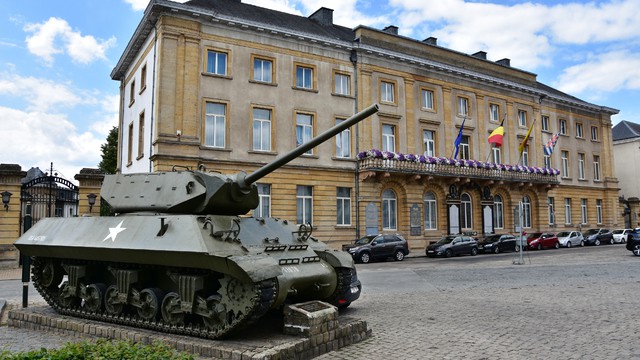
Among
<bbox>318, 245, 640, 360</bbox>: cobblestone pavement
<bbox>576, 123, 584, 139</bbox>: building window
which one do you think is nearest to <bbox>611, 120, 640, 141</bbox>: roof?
<bbox>576, 123, 584, 139</bbox>: building window

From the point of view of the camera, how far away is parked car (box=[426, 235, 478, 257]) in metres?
28.4

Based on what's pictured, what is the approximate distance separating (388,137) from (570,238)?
15.7 m

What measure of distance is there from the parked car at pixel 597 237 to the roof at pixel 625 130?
673 inches

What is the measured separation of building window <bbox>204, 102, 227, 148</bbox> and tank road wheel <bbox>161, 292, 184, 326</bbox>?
58.9 feet

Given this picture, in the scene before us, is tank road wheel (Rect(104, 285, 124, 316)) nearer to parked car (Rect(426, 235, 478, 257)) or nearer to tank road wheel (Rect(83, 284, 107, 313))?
tank road wheel (Rect(83, 284, 107, 313))

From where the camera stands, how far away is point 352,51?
30359mm

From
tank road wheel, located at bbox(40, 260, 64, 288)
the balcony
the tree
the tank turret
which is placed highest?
the tree

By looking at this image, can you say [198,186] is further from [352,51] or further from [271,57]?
[352,51]

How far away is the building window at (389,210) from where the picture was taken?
3100 cm

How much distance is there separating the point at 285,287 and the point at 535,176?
1315 inches

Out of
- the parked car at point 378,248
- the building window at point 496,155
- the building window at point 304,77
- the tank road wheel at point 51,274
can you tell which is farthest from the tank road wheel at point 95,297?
the building window at point 496,155

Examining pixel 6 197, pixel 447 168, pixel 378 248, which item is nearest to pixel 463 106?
pixel 447 168

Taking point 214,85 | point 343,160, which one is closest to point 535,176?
point 343,160

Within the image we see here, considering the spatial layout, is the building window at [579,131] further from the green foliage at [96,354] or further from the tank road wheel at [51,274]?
the green foliage at [96,354]
